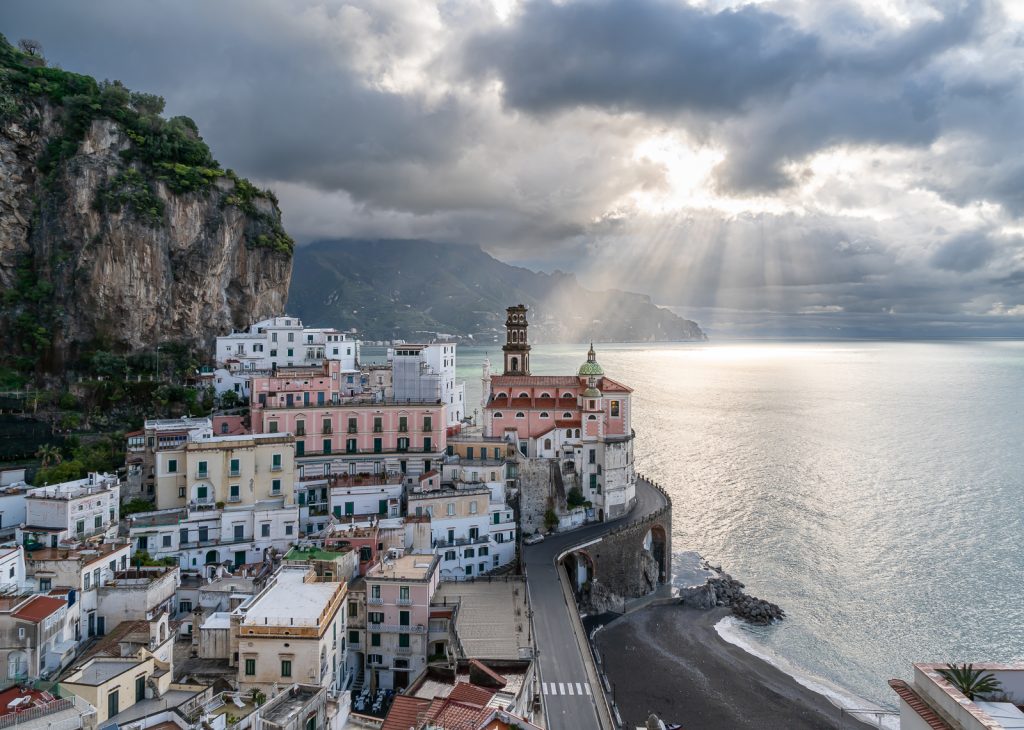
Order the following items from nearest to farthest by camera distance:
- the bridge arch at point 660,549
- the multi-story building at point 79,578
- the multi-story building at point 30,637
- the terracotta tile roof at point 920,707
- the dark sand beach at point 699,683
Result: the terracotta tile roof at point 920,707 → the multi-story building at point 30,637 → the multi-story building at point 79,578 → the dark sand beach at point 699,683 → the bridge arch at point 660,549

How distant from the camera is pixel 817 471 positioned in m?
93.8

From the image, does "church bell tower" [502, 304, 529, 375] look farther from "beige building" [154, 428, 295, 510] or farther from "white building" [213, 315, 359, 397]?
"beige building" [154, 428, 295, 510]

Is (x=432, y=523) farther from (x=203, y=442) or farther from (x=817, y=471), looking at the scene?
(x=817, y=471)

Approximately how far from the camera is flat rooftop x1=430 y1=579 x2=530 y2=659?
32.8 m

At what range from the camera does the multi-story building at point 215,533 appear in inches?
1531

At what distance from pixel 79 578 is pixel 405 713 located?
18628 mm

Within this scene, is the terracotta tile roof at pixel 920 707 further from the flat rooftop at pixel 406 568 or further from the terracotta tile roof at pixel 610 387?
the terracotta tile roof at pixel 610 387

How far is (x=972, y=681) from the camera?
14945 mm

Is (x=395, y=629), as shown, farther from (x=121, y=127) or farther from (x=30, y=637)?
(x=121, y=127)

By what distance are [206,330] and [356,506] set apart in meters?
30.6

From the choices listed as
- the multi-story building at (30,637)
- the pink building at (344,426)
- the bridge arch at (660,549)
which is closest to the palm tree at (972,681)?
the multi-story building at (30,637)

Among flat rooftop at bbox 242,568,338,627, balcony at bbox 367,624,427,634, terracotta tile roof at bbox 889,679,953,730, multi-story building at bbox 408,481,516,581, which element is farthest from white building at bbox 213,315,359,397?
terracotta tile roof at bbox 889,679,953,730

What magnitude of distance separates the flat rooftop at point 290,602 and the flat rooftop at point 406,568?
3.90 m

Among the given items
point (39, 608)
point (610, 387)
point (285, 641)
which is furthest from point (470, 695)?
point (610, 387)
